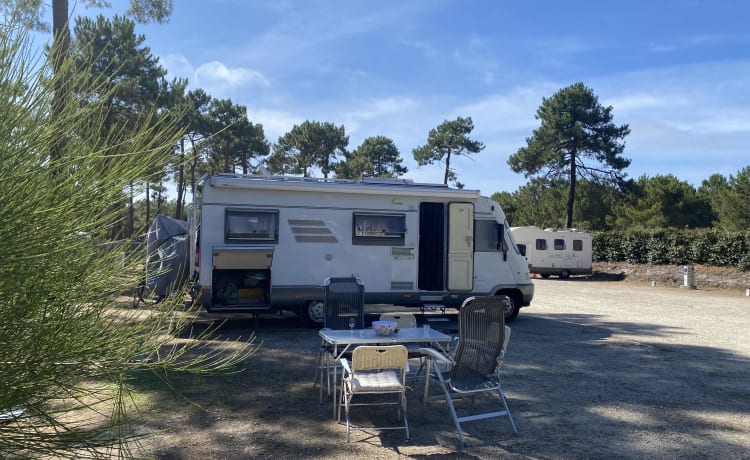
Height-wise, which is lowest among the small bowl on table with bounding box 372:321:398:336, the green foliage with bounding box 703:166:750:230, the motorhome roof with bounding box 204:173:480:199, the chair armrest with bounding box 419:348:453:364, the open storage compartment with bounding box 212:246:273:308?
the chair armrest with bounding box 419:348:453:364

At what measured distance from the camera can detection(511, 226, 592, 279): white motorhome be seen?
24859mm

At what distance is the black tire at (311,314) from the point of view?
954 cm

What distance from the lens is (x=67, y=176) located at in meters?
1.85

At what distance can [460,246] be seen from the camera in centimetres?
1018

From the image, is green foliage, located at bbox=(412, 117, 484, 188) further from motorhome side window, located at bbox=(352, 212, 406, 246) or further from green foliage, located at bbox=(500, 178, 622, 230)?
motorhome side window, located at bbox=(352, 212, 406, 246)

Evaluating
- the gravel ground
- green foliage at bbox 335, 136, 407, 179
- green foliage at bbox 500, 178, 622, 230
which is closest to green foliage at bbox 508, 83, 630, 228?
green foliage at bbox 500, 178, 622, 230

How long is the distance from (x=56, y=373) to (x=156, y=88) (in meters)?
17.6

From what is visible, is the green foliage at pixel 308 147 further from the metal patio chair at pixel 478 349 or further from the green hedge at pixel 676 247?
the metal patio chair at pixel 478 349

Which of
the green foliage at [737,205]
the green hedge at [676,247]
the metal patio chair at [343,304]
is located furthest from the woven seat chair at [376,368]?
the green foliage at [737,205]

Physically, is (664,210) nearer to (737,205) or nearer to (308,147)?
(737,205)

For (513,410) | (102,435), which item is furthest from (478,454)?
(102,435)

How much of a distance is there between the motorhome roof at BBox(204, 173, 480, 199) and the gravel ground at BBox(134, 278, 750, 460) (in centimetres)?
246

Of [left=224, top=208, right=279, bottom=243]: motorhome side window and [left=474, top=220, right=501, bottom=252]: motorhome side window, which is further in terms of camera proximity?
[left=474, top=220, right=501, bottom=252]: motorhome side window

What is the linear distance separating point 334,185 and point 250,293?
7.63 ft
